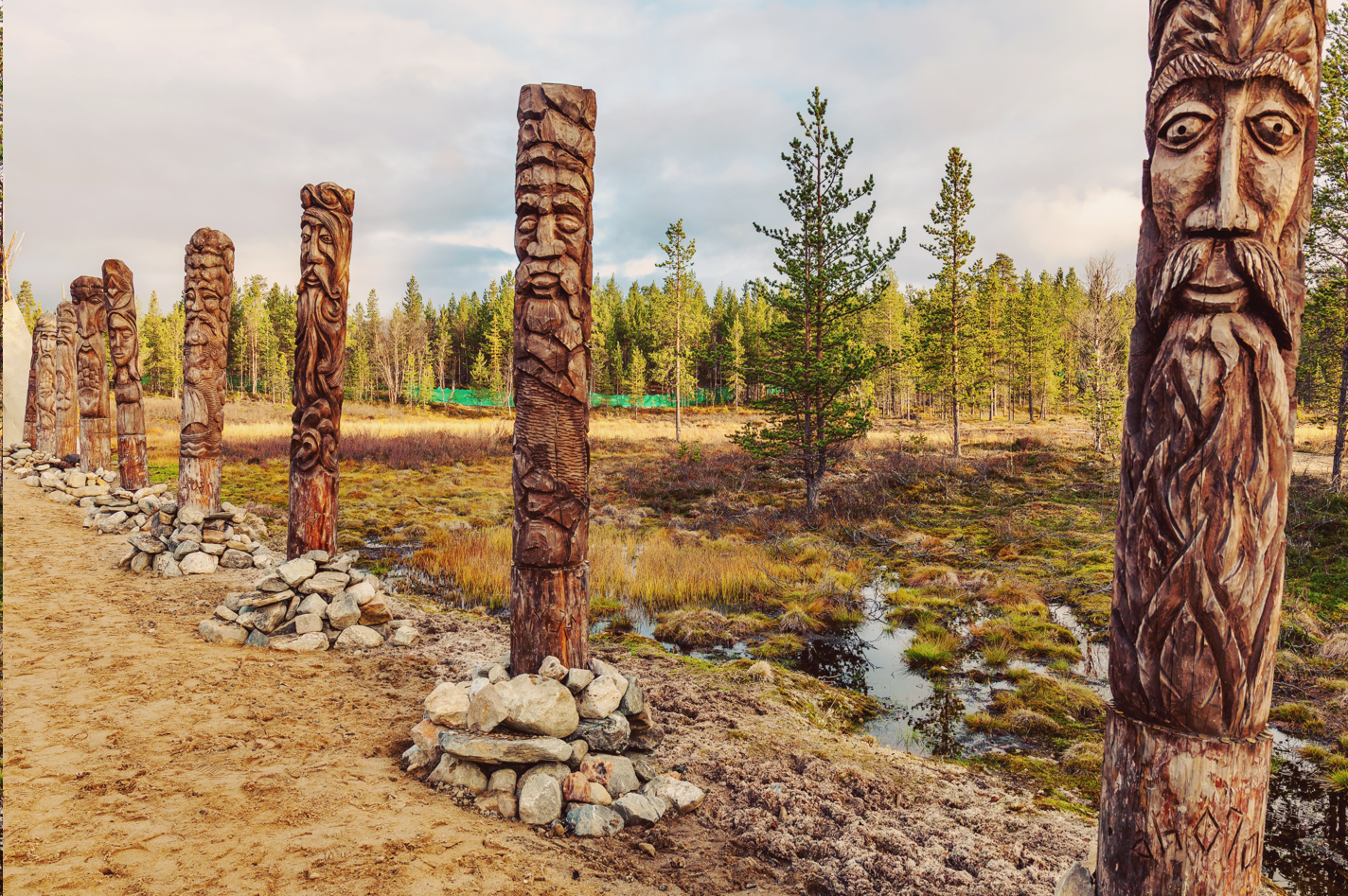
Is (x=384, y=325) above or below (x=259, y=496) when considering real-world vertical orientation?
above

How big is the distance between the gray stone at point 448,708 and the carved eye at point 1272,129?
233 inches

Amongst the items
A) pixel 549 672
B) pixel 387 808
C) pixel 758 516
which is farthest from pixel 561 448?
pixel 758 516

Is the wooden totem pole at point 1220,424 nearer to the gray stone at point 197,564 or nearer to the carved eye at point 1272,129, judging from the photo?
the carved eye at point 1272,129

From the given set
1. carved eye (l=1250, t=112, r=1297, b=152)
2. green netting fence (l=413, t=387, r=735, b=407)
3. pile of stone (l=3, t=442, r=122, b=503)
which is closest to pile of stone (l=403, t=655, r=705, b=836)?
carved eye (l=1250, t=112, r=1297, b=152)

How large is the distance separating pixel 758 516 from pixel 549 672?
12760mm

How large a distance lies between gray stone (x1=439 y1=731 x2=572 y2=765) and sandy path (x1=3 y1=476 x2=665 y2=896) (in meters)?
0.35

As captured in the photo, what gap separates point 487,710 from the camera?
5.26 m

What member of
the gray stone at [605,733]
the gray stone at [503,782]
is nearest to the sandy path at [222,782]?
the gray stone at [503,782]

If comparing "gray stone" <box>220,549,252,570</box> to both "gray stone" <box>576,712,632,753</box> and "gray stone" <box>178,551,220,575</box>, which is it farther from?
"gray stone" <box>576,712,632,753</box>

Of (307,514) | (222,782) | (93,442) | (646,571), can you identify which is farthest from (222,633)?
(93,442)

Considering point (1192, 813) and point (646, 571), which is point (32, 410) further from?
point (1192, 813)

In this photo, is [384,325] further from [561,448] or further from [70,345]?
[561,448]

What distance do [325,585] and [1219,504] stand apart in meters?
8.78

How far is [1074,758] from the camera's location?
6.57 m
